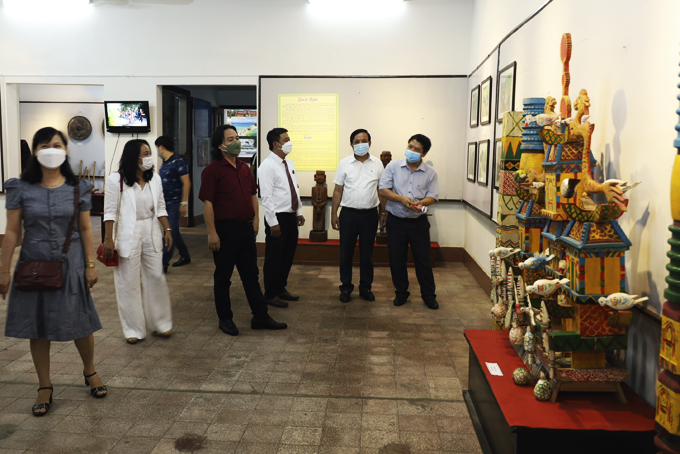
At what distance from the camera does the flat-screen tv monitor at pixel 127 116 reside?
770cm

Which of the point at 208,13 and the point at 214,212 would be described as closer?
the point at 214,212

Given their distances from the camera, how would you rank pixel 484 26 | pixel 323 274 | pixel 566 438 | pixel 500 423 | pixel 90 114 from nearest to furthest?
pixel 566 438
pixel 500 423
pixel 484 26
pixel 323 274
pixel 90 114

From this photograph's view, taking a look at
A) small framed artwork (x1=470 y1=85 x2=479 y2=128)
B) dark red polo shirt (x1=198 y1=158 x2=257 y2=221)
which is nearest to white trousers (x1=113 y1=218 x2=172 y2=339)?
dark red polo shirt (x1=198 y1=158 x2=257 y2=221)

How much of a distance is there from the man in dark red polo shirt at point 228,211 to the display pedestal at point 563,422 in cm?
220

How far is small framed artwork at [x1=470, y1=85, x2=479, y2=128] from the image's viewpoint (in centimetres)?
638

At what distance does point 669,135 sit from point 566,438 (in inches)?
49.1

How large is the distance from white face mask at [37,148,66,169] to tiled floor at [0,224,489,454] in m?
1.35

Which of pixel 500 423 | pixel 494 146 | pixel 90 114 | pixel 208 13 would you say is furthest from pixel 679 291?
pixel 90 114

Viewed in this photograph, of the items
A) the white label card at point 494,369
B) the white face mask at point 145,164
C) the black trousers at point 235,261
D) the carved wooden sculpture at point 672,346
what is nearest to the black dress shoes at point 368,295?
the black trousers at point 235,261

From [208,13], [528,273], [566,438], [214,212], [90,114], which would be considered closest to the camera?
[566,438]

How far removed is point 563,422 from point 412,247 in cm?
305

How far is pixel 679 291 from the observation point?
1608mm

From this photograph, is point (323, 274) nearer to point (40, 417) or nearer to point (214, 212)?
point (214, 212)

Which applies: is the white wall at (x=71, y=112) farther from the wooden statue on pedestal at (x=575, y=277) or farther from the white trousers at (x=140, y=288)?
the wooden statue on pedestal at (x=575, y=277)
